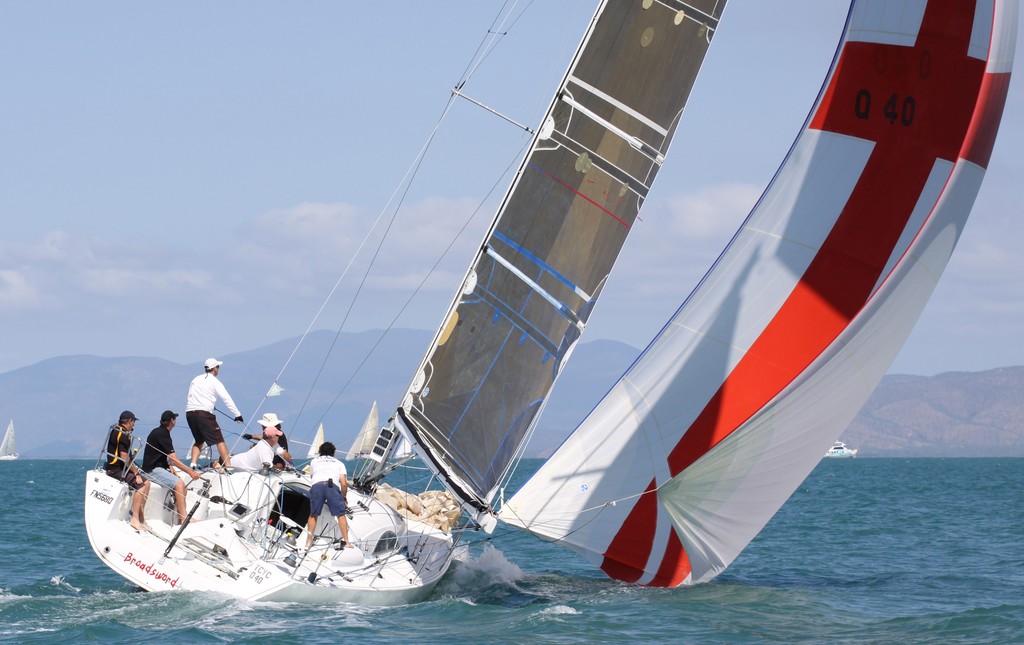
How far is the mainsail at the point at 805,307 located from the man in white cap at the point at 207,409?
10.7ft

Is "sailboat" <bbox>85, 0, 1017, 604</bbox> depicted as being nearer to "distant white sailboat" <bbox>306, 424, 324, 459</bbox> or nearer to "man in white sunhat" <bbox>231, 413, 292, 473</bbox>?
"man in white sunhat" <bbox>231, 413, 292, 473</bbox>

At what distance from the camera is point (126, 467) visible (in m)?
13.0

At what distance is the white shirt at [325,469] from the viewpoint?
1284 centimetres

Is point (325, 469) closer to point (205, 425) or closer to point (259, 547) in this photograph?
point (259, 547)

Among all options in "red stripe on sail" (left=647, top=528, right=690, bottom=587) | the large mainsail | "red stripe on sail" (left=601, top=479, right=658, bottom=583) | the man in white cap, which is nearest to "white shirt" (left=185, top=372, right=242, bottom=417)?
the man in white cap

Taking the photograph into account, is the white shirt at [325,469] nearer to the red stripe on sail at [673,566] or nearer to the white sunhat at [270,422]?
the white sunhat at [270,422]

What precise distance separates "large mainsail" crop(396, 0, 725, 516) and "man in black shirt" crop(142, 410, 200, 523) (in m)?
2.39

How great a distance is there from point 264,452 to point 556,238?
12.9ft

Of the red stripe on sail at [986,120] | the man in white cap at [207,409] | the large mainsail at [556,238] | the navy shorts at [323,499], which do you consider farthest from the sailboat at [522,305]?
the red stripe on sail at [986,120]

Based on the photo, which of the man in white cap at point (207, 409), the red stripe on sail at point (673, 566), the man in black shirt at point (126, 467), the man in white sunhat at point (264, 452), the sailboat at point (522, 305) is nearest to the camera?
the sailboat at point (522, 305)

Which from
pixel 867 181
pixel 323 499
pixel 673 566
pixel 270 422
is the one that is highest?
pixel 867 181

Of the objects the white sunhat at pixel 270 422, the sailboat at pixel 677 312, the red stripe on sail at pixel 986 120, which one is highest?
the red stripe on sail at pixel 986 120

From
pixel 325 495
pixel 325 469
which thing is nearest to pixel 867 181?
pixel 325 469

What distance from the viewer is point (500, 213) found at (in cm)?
1288
